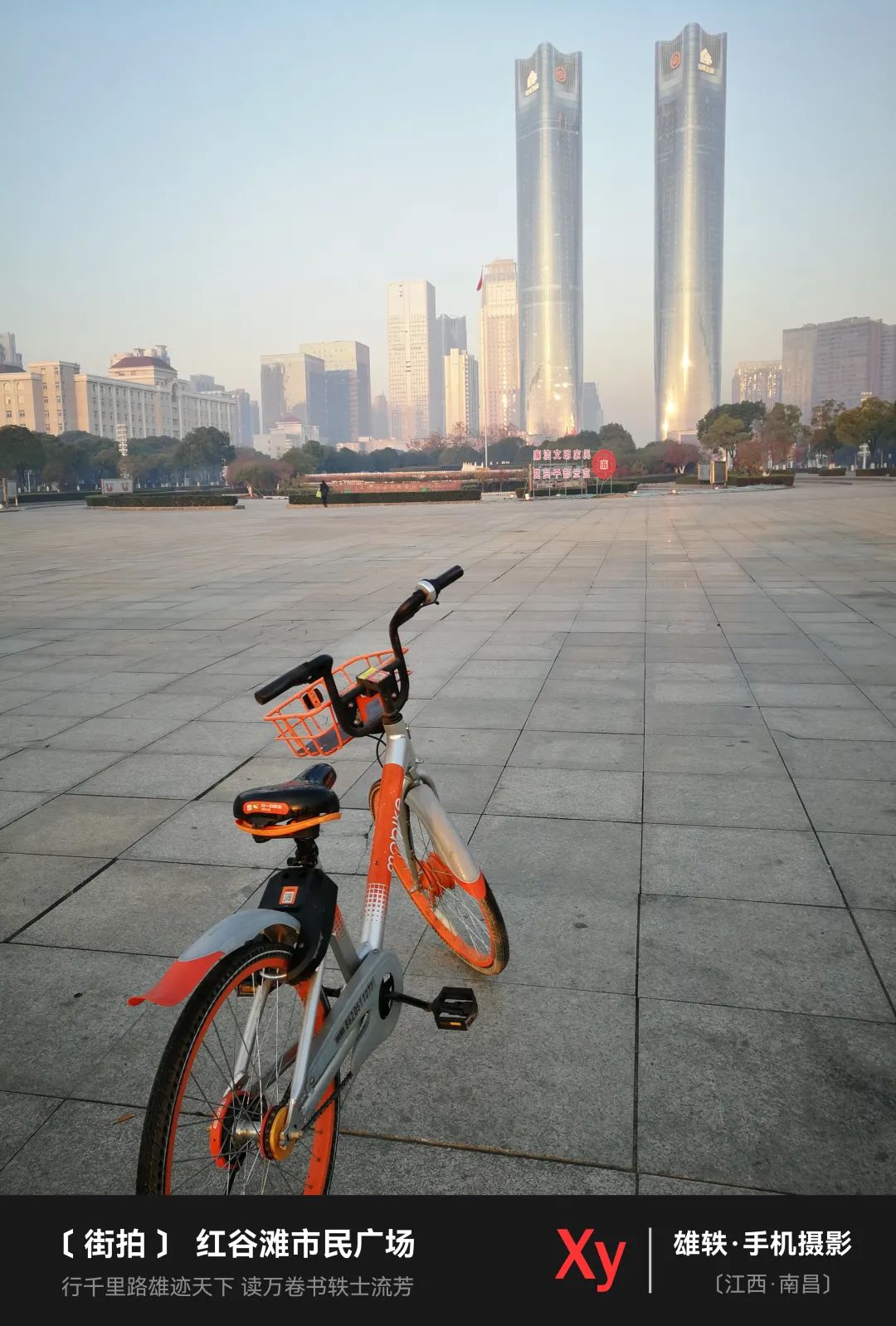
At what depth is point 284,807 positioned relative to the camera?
6.82ft

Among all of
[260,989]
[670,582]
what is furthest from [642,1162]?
[670,582]

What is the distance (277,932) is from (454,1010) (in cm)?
78

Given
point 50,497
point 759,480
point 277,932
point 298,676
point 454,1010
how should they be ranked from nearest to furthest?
point 277,932
point 298,676
point 454,1010
point 759,480
point 50,497

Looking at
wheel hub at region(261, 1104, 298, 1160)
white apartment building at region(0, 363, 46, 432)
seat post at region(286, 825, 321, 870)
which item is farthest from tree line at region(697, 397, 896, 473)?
white apartment building at region(0, 363, 46, 432)

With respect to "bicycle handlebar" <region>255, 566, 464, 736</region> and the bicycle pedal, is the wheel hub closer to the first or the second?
the bicycle pedal

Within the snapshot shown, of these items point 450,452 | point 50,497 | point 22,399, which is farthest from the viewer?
point 22,399

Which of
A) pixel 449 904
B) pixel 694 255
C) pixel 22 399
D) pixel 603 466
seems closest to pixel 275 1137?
pixel 449 904

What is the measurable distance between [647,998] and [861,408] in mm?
79056

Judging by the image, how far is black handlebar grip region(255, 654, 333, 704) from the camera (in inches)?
90.5

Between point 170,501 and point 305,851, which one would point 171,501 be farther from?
point 305,851

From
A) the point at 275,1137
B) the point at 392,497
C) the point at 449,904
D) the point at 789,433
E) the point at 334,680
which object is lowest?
the point at 449,904
